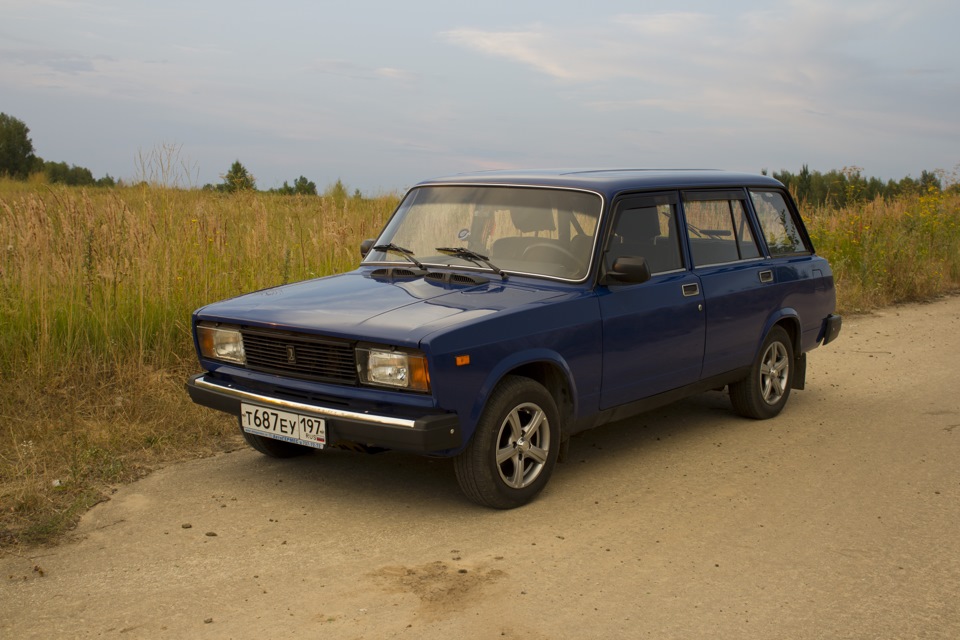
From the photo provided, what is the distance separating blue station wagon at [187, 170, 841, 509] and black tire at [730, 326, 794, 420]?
2 centimetres

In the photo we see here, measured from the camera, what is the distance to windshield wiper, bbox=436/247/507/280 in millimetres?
5875

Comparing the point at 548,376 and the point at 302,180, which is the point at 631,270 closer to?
the point at 548,376

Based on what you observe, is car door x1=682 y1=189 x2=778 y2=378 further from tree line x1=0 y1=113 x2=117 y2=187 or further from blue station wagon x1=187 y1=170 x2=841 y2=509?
tree line x1=0 y1=113 x2=117 y2=187

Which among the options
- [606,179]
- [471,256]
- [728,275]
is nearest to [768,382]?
A: [728,275]

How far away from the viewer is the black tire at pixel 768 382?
24.1 feet

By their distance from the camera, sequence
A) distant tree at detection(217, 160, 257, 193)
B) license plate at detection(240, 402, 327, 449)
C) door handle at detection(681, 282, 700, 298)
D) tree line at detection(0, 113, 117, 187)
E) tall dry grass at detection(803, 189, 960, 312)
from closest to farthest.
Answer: license plate at detection(240, 402, 327, 449), door handle at detection(681, 282, 700, 298), distant tree at detection(217, 160, 257, 193), tall dry grass at detection(803, 189, 960, 312), tree line at detection(0, 113, 117, 187)

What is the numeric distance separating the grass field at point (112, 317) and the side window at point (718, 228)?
3.53 metres

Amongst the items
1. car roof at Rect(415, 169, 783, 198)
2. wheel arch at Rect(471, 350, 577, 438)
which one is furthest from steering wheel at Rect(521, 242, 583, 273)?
wheel arch at Rect(471, 350, 577, 438)

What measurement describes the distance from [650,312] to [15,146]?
39.3 metres

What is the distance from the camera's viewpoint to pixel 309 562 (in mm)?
4496

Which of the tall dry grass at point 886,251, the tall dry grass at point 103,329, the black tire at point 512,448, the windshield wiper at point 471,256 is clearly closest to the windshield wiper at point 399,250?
the windshield wiper at point 471,256

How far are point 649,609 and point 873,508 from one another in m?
2.01

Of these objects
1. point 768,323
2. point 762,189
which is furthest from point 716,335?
point 762,189

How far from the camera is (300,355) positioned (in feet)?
17.1
